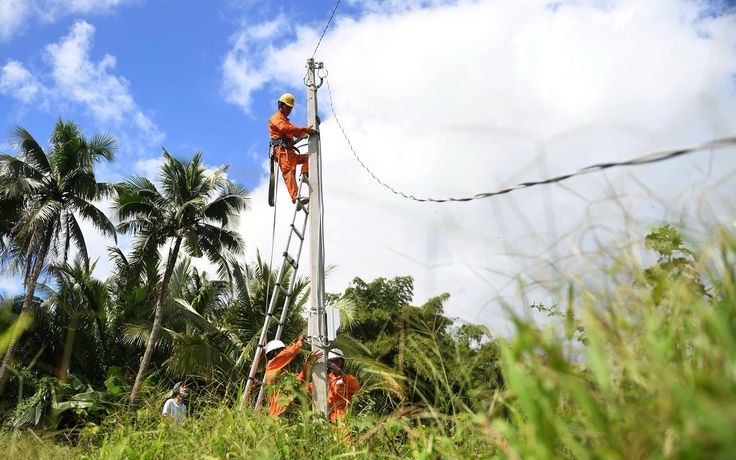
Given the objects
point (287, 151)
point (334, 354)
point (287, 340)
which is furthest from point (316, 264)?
point (287, 340)

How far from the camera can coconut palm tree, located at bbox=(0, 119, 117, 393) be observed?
2175 centimetres

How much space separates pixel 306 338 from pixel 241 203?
18.1 metres

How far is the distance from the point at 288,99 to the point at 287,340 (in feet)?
41.0

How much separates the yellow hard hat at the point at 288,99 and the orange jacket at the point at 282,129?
0.57 feet

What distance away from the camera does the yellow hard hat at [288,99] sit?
274 inches

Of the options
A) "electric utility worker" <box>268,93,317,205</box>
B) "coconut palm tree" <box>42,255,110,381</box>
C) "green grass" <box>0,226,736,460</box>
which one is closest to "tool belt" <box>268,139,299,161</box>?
"electric utility worker" <box>268,93,317,205</box>

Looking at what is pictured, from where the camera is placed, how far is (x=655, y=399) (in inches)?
38.9

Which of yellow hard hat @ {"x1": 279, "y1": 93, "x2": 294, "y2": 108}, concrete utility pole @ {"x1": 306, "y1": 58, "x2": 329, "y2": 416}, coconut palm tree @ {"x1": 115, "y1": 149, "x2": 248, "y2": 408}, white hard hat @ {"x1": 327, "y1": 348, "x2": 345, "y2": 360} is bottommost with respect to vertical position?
white hard hat @ {"x1": 327, "y1": 348, "x2": 345, "y2": 360}

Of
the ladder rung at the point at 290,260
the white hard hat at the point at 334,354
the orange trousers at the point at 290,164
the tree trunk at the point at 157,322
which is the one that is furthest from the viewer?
the tree trunk at the point at 157,322

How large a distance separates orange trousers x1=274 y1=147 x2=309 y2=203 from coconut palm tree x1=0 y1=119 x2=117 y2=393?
1758cm

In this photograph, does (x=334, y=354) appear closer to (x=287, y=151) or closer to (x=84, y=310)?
(x=287, y=151)

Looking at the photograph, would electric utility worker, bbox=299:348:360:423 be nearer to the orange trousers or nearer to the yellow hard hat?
the orange trousers

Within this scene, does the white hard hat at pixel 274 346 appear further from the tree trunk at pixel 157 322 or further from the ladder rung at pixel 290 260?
the tree trunk at pixel 157 322

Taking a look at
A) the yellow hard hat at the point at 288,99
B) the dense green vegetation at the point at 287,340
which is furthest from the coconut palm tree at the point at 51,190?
the yellow hard hat at the point at 288,99
